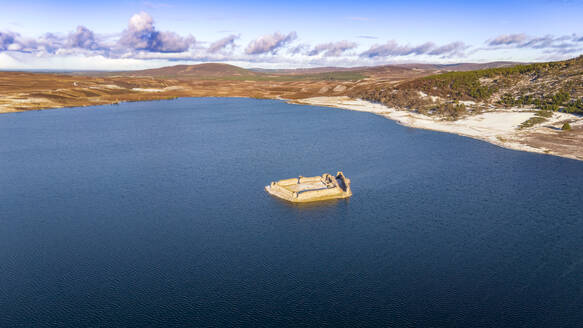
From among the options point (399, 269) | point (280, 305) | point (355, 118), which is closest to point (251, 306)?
A: point (280, 305)

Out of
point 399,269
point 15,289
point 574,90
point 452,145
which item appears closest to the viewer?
point 15,289

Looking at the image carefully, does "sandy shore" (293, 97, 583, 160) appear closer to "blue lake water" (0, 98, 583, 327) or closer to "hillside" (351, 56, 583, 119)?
"hillside" (351, 56, 583, 119)

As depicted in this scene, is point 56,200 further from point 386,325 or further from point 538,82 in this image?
point 538,82

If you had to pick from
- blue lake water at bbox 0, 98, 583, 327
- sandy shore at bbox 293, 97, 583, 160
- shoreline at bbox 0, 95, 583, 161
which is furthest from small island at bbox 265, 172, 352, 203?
sandy shore at bbox 293, 97, 583, 160

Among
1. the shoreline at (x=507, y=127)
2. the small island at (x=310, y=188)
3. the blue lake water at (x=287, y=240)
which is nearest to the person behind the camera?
the blue lake water at (x=287, y=240)

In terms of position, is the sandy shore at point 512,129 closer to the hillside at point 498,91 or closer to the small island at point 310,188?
the hillside at point 498,91

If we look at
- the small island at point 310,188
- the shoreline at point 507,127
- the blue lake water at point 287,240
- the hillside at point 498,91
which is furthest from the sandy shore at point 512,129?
the small island at point 310,188
